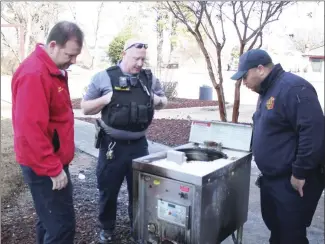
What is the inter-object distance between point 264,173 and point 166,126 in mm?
6221

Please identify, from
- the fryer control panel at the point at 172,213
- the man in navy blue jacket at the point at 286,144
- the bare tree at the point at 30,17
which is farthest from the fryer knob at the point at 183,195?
the bare tree at the point at 30,17

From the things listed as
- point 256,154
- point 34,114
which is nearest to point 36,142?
point 34,114

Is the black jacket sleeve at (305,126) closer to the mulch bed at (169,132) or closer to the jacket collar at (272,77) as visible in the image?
the jacket collar at (272,77)

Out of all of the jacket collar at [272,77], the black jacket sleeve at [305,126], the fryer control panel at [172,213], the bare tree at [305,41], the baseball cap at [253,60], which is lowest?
the fryer control panel at [172,213]

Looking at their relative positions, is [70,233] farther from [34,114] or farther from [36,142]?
[34,114]

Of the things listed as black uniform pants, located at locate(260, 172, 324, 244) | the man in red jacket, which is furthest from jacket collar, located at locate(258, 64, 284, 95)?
the man in red jacket

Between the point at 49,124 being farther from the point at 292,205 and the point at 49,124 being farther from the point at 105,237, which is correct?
the point at 292,205

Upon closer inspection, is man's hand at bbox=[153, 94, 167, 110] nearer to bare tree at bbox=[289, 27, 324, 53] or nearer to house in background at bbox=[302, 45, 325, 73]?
house in background at bbox=[302, 45, 325, 73]

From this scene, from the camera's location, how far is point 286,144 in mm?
2373

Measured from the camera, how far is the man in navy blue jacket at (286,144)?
2.24m

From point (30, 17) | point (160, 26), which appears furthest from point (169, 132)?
point (30, 17)

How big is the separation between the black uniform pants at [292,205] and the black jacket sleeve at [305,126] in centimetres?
18

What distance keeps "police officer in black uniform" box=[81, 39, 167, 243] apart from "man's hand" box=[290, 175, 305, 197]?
1.24 meters

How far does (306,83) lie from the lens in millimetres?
2332
